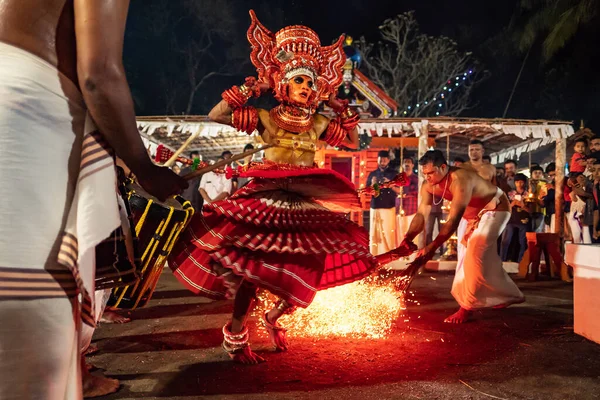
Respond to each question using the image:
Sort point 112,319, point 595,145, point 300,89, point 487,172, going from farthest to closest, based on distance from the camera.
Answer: point 595,145
point 487,172
point 112,319
point 300,89

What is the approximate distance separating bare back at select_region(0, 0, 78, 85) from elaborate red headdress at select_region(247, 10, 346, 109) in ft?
8.61

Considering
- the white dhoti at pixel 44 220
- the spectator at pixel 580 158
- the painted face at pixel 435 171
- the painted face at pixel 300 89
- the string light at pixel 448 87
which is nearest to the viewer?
the white dhoti at pixel 44 220

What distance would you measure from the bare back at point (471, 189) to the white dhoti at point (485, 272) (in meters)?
0.07

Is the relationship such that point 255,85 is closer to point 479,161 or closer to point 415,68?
point 479,161

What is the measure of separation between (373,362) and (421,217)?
1672 millimetres

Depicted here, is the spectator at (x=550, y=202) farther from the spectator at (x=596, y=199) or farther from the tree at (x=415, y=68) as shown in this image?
the tree at (x=415, y=68)

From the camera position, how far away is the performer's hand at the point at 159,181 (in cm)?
149

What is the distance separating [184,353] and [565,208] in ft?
30.4

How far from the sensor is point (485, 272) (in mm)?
4914

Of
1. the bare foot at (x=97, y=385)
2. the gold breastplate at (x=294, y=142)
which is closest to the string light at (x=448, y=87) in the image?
the gold breastplate at (x=294, y=142)

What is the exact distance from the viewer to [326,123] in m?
4.04

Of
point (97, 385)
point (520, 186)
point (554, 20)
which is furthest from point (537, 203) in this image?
point (554, 20)

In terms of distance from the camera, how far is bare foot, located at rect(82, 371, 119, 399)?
282 centimetres

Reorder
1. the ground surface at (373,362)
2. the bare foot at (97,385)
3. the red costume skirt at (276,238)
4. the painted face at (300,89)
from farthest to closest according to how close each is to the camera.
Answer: the painted face at (300,89) < the red costume skirt at (276,238) < the ground surface at (373,362) < the bare foot at (97,385)
